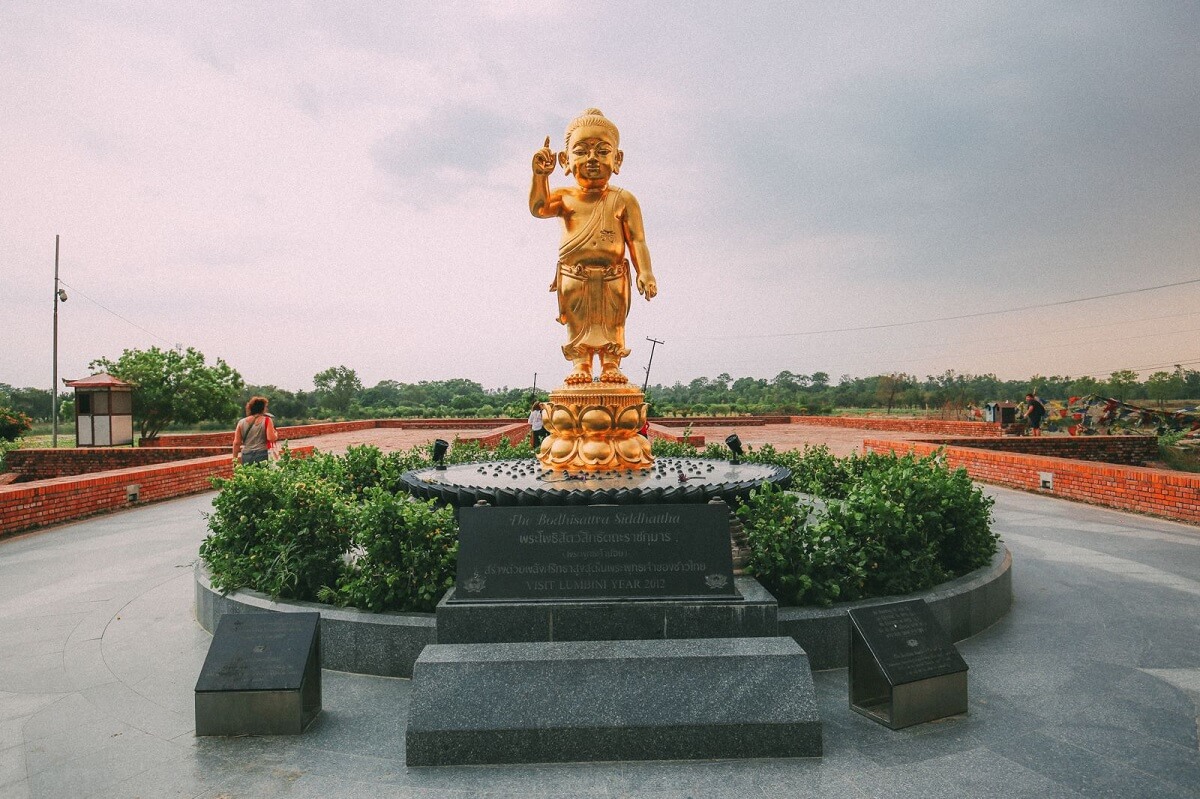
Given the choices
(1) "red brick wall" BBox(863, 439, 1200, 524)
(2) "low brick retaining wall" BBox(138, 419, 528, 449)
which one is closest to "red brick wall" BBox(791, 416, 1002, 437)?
(1) "red brick wall" BBox(863, 439, 1200, 524)

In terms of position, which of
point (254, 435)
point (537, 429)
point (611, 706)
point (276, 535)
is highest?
A: point (254, 435)

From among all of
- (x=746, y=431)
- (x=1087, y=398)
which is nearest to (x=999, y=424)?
(x=1087, y=398)

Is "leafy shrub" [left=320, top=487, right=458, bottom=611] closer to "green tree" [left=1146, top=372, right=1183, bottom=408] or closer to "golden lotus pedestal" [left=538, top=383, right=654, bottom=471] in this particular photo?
"golden lotus pedestal" [left=538, top=383, right=654, bottom=471]

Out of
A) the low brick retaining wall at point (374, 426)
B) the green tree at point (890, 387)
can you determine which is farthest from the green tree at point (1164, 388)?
the low brick retaining wall at point (374, 426)

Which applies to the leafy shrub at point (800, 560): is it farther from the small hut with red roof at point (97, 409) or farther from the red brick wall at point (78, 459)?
the small hut with red roof at point (97, 409)

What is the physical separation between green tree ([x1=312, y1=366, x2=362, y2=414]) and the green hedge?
46.3 meters

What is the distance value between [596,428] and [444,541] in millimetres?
1984

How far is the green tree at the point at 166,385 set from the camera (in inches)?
851

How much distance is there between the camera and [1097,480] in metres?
9.03

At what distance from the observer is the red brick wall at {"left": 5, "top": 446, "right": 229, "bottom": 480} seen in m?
14.0

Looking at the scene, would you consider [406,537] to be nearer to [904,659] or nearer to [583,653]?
[583,653]

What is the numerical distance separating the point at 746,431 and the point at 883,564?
77.9ft

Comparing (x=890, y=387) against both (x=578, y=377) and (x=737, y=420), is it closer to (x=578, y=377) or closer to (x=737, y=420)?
(x=737, y=420)

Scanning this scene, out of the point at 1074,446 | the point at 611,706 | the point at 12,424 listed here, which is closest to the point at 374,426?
the point at 12,424
